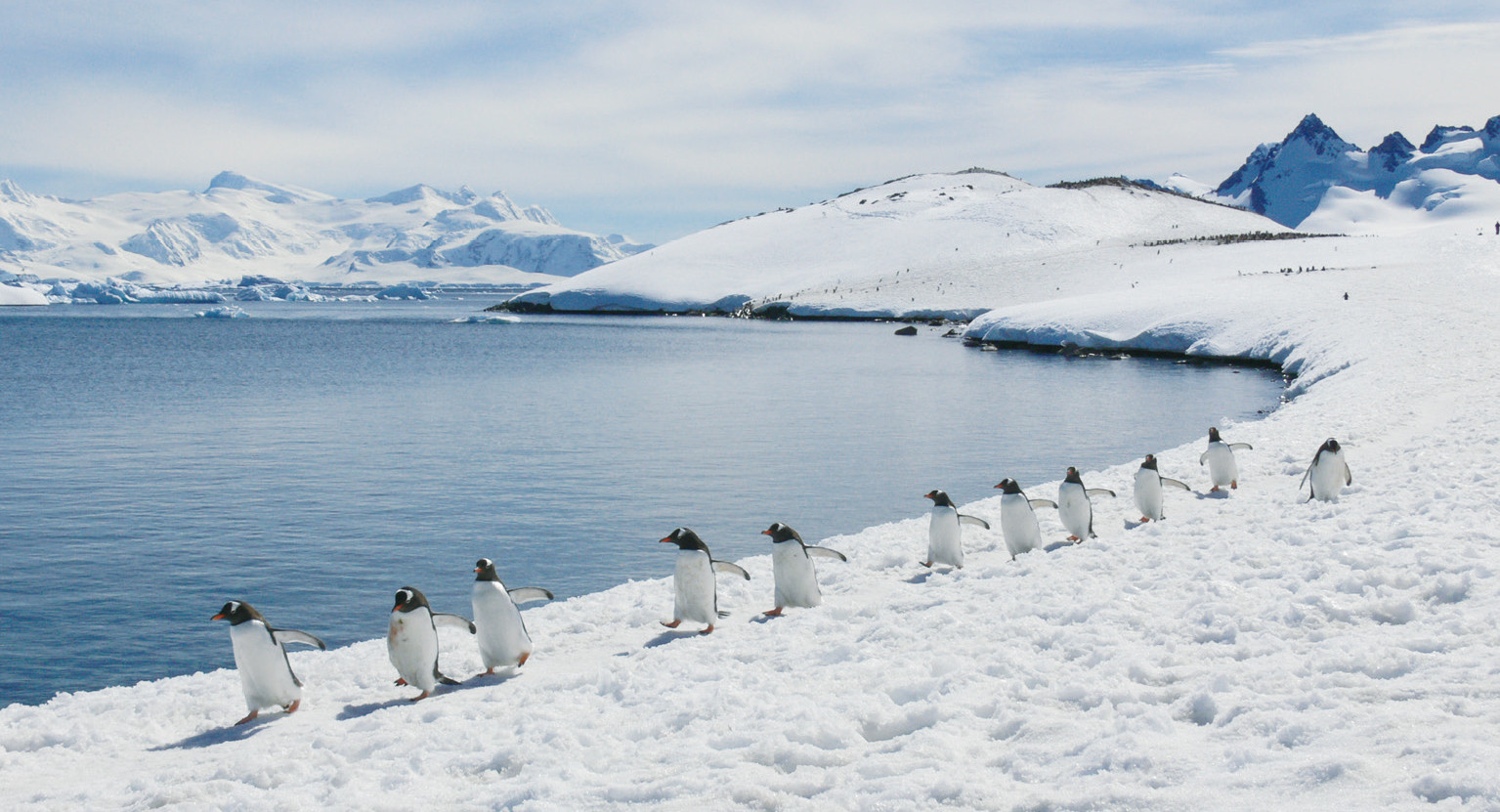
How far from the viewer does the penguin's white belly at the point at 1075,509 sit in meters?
13.4

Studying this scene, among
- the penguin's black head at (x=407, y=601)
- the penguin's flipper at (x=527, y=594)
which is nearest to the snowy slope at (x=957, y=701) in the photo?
the penguin's flipper at (x=527, y=594)

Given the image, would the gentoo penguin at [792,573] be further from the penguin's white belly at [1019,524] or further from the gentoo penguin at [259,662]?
the gentoo penguin at [259,662]

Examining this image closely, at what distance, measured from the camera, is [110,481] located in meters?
21.8

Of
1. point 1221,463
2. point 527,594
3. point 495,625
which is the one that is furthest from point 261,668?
point 1221,463

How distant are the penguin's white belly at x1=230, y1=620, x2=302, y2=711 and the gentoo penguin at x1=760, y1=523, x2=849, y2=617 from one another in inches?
184

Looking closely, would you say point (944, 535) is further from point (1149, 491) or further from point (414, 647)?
point (414, 647)

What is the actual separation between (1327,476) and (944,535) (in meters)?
5.23

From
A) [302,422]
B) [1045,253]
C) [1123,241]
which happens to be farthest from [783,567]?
[1123,241]

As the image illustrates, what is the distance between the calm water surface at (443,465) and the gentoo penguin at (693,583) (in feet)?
4.64

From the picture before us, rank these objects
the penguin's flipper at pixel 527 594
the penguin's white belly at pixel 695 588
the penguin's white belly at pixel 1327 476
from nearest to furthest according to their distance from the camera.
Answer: the penguin's flipper at pixel 527 594, the penguin's white belly at pixel 695 588, the penguin's white belly at pixel 1327 476

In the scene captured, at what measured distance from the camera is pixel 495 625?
946cm

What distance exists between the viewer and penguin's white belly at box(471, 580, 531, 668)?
9359mm

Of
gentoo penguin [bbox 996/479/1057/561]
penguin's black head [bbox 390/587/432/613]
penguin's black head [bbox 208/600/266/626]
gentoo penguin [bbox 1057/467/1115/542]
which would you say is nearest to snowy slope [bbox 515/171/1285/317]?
gentoo penguin [bbox 1057/467/1115/542]

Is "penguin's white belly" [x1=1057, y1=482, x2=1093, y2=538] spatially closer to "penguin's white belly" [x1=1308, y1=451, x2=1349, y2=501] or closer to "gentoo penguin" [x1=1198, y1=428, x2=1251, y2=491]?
"penguin's white belly" [x1=1308, y1=451, x2=1349, y2=501]
